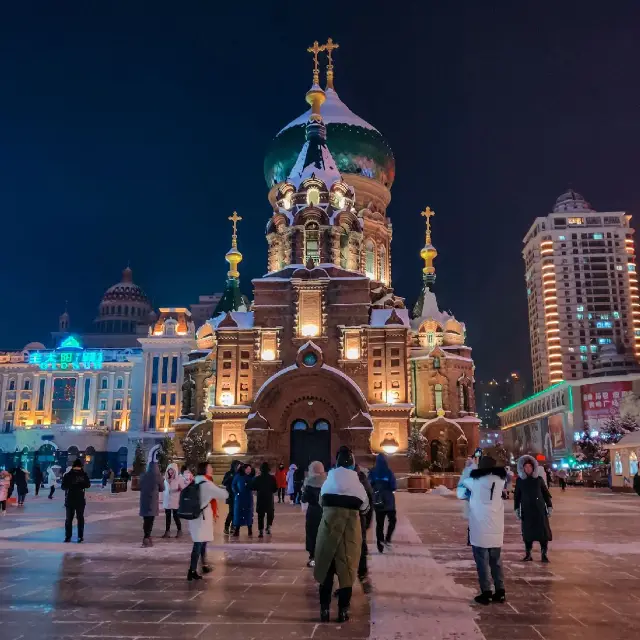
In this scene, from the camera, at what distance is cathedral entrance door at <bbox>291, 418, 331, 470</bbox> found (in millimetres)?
38875

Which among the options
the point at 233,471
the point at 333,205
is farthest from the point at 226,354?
the point at 233,471

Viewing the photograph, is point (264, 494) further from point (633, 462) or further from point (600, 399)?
point (600, 399)

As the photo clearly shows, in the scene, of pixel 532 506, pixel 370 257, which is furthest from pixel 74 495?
pixel 370 257

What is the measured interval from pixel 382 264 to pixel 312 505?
42.6 meters

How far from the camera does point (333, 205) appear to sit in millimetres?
45156

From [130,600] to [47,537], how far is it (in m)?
7.82

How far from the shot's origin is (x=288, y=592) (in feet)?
28.3

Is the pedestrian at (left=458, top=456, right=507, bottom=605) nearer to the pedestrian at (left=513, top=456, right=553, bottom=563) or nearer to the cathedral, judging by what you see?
the pedestrian at (left=513, top=456, right=553, bottom=563)

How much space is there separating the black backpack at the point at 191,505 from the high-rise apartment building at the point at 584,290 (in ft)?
388

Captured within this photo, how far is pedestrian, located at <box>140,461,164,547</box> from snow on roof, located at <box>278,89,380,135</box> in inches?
1629

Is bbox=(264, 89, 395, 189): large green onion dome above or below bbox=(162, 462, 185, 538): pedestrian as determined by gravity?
above

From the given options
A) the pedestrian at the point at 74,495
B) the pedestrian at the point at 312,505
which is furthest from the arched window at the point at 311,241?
the pedestrian at the point at 312,505

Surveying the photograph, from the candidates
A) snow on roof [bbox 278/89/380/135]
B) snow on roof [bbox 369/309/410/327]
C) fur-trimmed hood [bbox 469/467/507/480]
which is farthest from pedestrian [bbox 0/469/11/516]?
snow on roof [bbox 278/89/380/135]

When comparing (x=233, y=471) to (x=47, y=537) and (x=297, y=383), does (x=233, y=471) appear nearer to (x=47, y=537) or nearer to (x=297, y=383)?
(x=47, y=537)
